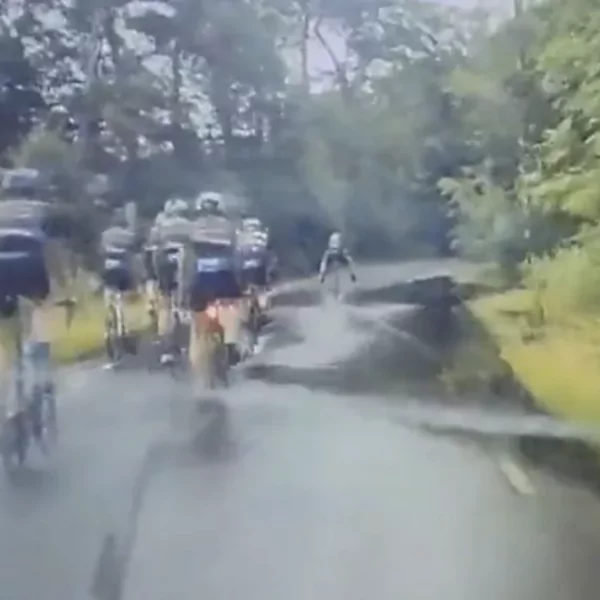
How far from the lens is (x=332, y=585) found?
50.0 inches

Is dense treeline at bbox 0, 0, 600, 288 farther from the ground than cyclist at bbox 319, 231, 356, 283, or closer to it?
farther from the ground

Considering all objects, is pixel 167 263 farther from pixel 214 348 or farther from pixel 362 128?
pixel 362 128

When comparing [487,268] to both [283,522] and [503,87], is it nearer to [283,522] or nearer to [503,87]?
[503,87]

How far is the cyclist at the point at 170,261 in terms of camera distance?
128 cm

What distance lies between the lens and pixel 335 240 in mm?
1290

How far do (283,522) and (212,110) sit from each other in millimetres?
460

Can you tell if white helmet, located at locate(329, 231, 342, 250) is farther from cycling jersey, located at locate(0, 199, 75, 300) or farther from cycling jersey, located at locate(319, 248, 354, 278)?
cycling jersey, located at locate(0, 199, 75, 300)

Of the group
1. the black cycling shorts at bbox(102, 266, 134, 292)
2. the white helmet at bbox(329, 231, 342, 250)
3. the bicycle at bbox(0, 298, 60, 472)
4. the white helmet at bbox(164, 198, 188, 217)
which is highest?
the white helmet at bbox(164, 198, 188, 217)

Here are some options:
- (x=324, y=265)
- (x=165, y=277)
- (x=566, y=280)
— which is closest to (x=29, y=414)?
(x=165, y=277)

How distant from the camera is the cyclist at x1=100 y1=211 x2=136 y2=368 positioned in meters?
1.27

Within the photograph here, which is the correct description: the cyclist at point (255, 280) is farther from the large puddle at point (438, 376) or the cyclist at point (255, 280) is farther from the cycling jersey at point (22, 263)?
the cycling jersey at point (22, 263)

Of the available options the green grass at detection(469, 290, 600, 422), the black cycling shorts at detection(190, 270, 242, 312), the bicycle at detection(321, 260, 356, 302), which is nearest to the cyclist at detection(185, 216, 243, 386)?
the black cycling shorts at detection(190, 270, 242, 312)

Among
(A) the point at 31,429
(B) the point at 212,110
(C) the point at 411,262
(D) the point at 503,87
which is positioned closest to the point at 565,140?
(D) the point at 503,87

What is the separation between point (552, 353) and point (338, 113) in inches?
13.9
